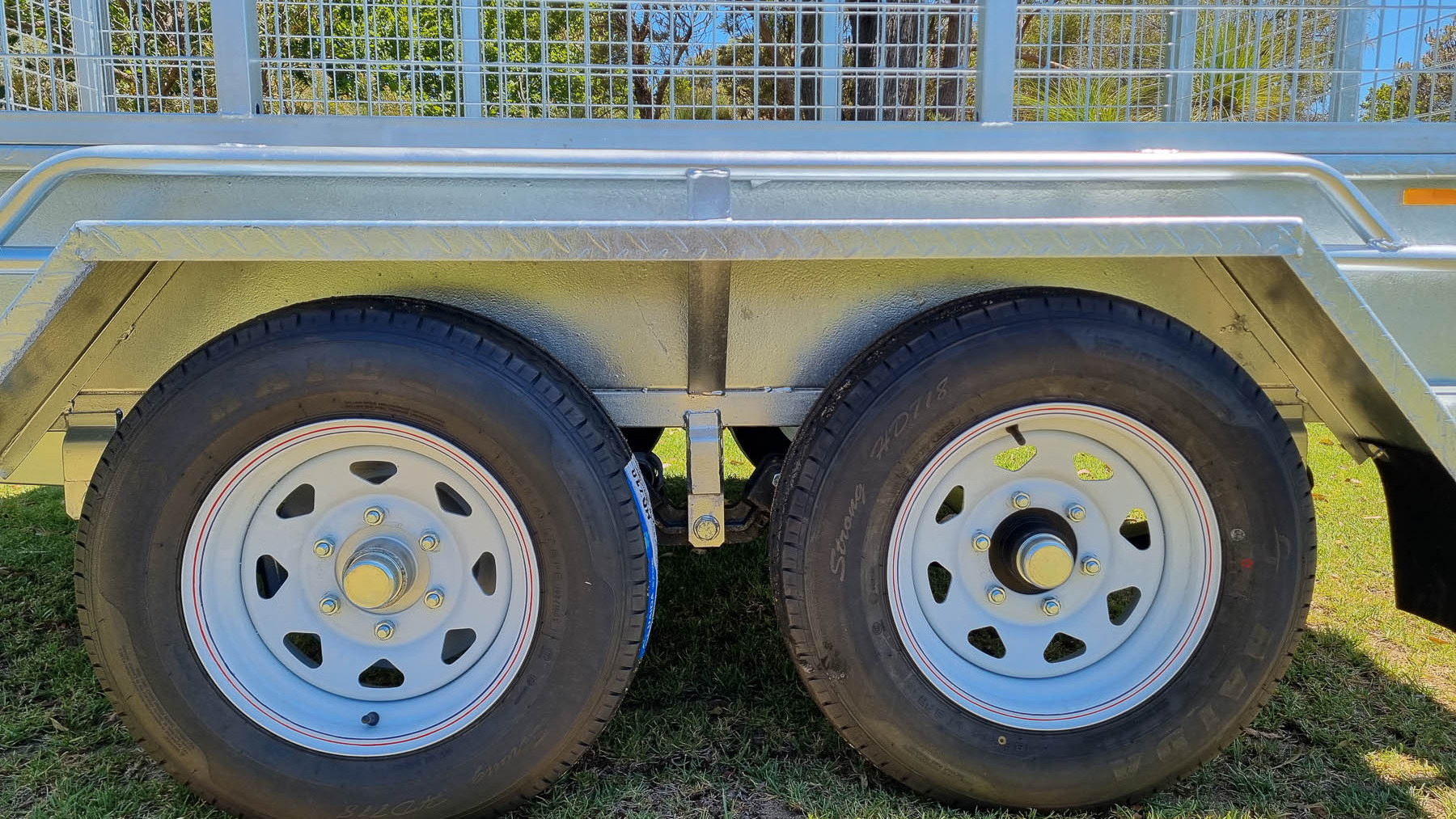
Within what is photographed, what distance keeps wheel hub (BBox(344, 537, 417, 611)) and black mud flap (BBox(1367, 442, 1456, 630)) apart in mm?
2247

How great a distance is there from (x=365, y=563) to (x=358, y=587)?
54mm

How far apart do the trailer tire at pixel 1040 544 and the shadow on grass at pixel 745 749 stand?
0.58 ft

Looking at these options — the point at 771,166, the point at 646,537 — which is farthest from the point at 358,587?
the point at 771,166

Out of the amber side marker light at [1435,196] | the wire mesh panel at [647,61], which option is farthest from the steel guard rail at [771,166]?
the wire mesh panel at [647,61]

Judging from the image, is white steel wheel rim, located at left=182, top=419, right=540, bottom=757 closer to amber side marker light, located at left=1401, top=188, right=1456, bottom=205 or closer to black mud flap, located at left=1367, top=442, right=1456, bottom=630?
black mud flap, located at left=1367, top=442, right=1456, bottom=630

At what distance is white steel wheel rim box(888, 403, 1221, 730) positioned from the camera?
189 cm

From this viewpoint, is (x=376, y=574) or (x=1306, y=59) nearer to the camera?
(x=376, y=574)

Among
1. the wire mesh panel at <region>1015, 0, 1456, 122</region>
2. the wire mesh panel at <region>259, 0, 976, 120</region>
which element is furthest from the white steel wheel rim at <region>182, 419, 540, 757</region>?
the wire mesh panel at <region>1015, 0, 1456, 122</region>

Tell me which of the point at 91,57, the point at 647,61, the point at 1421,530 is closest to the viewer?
the point at 1421,530

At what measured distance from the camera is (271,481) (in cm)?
184

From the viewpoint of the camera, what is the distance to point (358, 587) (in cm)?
183

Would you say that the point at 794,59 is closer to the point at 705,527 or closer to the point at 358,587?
the point at 705,527

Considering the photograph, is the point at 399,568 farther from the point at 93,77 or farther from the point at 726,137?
the point at 93,77

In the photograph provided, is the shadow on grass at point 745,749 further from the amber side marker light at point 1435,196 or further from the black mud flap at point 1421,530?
the amber side marker light at point 1435,196
